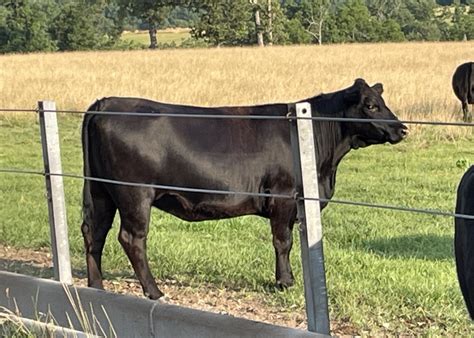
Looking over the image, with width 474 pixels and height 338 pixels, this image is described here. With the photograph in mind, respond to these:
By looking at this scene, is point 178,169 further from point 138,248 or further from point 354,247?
point 354,247

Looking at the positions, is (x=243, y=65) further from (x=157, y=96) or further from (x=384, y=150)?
(x=384, y=150)

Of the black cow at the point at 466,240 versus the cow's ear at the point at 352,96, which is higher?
the cow's ear at the point at 352,96

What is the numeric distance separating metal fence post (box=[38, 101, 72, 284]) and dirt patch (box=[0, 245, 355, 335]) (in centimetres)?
120

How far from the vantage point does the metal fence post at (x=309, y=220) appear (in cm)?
374

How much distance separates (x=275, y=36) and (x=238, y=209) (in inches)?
2228

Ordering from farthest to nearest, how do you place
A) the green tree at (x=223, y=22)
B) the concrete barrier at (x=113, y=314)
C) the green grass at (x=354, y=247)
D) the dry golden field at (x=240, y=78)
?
the green tree at (x=223, y=22) → the dry golden field at (x=240, y=78) → the green grass at (x=354, y=247) → the concrete barrier at (x=113, y=314)

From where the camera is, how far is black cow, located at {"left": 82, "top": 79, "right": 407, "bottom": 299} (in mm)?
5777

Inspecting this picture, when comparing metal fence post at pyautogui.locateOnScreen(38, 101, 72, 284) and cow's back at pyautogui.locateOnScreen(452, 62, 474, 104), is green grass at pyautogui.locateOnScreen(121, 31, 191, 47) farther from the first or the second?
metal fence post at pyautogui.locateOnScreen(38, 101, 72, 284)

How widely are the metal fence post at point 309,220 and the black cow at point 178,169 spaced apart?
2163 millimetres

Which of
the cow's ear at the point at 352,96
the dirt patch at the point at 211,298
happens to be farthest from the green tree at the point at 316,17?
the dirt patch at the point at 211,298

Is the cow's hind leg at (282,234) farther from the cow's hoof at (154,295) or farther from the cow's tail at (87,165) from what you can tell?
the cow's tail at (87,165)

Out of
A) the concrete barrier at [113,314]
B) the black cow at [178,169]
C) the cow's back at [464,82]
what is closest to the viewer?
the concrete barrier at [113,314]

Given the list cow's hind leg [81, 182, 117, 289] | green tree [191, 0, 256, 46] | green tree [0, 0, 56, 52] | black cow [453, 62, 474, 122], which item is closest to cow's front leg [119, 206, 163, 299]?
cow's hind leg [81, 182, 117, 289]

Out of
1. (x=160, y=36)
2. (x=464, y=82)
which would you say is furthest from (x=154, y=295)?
(x=160, y=36)
